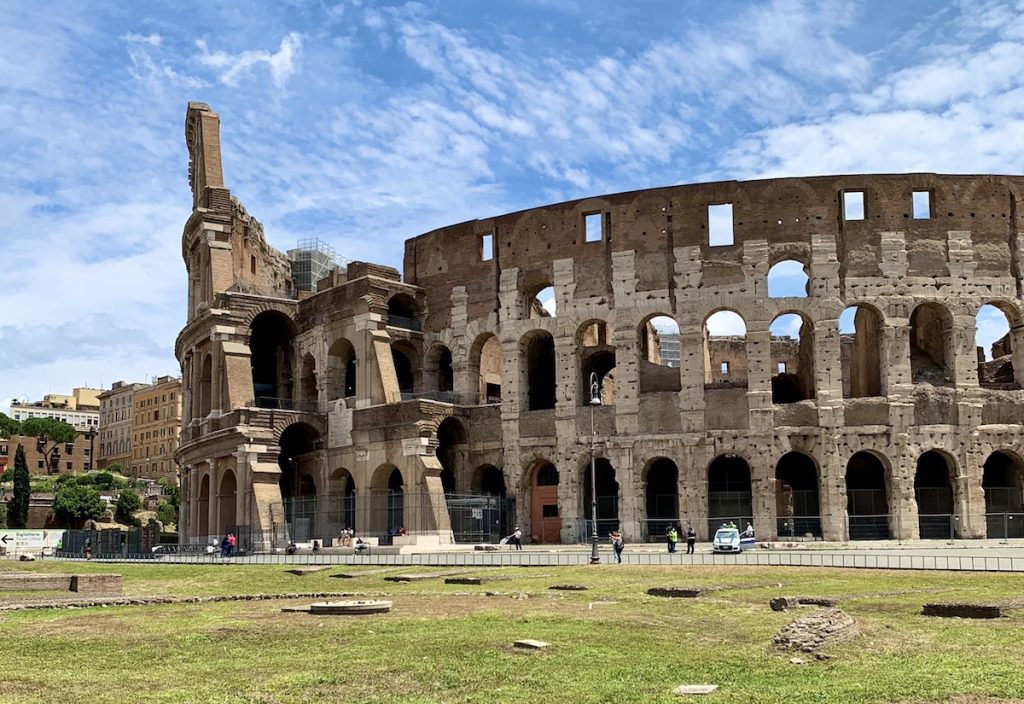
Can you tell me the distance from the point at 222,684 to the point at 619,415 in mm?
34026

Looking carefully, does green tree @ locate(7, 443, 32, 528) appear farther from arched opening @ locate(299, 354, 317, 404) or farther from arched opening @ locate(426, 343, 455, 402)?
arched opening @ locate(426, 343, 455, 402)

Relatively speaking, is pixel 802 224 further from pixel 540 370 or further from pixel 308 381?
pixel 308 381

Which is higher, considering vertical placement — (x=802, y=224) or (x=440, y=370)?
(x=802, y=224)

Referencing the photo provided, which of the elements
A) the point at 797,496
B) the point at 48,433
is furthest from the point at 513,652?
the point at 48,433

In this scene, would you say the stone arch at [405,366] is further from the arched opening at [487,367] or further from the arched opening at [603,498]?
the arched opening at [603,498]

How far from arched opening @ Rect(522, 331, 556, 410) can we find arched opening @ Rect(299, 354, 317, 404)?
11.3 meters

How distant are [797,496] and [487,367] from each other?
15858 millimetres

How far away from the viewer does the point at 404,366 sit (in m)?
54.1

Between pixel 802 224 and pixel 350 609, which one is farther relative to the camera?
pixel 802 224

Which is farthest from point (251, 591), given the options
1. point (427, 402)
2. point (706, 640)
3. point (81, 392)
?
point (81, 392)

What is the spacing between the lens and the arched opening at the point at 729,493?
42906mm

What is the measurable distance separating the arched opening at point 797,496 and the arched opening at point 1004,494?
639 cm

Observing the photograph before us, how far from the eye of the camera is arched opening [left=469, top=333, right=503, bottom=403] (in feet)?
161

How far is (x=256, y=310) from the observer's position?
52.7 metres
